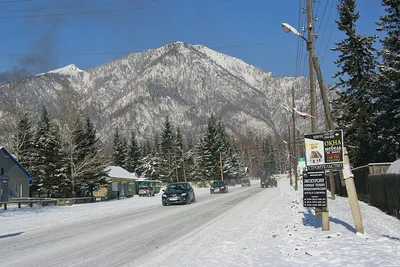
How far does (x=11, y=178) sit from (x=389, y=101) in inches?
1465

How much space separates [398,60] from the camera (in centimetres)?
2531

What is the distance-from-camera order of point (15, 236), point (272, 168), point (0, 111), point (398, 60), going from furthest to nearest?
point (272, 168) < point (0, 111) < point (398, 60) < point (15, 236)

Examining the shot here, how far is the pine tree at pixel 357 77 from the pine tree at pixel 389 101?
4.38 feet

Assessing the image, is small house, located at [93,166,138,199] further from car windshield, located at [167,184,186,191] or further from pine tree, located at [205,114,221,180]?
→ pine tree, located at [205,114,221,180]

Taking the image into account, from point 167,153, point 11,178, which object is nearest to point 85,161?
point 11,178

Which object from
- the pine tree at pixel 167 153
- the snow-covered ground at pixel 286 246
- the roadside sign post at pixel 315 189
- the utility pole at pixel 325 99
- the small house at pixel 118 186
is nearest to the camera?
the snow-covered ground at pixel 286 246

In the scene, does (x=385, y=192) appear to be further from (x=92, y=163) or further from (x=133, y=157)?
(x=133, y=157)

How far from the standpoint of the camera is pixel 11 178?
42.5 metres

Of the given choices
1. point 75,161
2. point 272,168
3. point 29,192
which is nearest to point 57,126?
point 75,161

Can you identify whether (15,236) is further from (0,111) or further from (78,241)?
(0,111)

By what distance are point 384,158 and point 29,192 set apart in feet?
125

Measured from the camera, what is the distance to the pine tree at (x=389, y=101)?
94.8 feet

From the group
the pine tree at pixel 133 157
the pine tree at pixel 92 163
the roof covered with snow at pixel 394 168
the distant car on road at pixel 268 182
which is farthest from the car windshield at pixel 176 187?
the pine tree at pixel 133 157

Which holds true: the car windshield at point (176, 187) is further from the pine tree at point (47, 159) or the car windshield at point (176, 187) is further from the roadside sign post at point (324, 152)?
the roadside sign post at point (324, 152)
